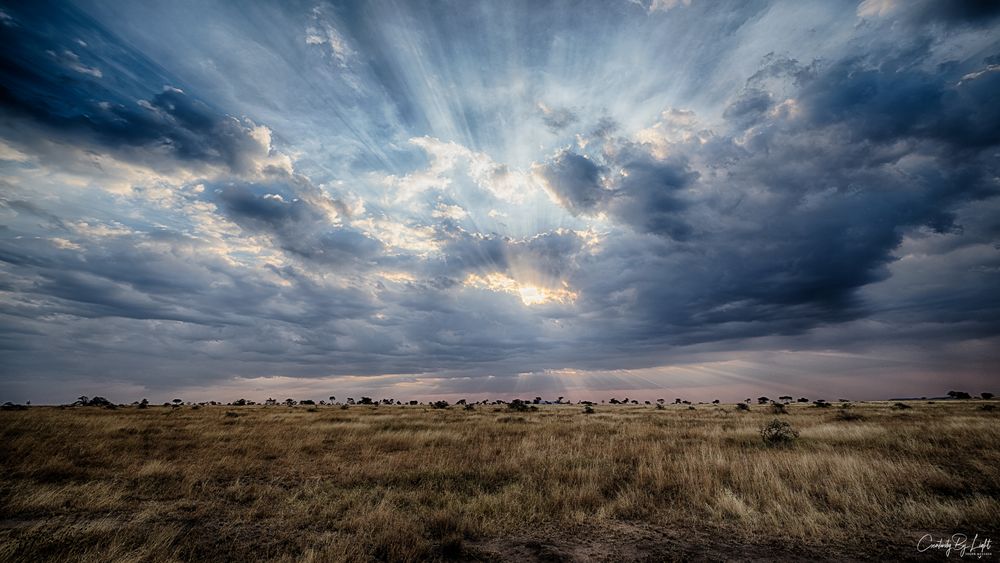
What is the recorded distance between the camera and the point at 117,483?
34.5 ft

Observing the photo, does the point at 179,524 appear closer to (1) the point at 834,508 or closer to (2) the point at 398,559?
(2) the point at 398,559

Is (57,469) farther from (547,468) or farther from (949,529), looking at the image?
(949,529)

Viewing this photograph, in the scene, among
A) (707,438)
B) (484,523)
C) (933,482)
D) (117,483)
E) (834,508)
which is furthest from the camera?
(707,438)

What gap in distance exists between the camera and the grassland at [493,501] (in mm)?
6547

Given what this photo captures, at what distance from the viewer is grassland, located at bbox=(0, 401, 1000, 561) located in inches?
258

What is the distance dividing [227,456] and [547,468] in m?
12.3

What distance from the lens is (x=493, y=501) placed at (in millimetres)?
8977

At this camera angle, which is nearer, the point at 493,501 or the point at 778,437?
the point at 493,501

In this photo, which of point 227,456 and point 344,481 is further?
point 227,456

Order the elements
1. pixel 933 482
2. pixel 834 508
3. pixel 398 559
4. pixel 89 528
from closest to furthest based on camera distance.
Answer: pixel 398 559
pixel 89 528
pixel 834 508
pixel 933 482

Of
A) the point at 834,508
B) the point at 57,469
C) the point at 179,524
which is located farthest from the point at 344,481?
the point at 834,508

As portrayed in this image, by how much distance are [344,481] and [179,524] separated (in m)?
4.05

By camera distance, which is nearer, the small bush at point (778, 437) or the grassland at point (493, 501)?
the grassland at point (493, 501)

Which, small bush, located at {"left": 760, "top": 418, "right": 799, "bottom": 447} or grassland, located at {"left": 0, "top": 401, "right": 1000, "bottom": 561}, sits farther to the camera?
small bush, located at {"left": 760, "top": 418, "right": 799, "bottom": 447}
